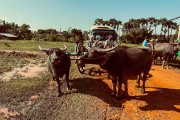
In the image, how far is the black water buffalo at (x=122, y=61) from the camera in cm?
771

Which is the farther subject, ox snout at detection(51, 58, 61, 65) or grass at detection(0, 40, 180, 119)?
ox snout at detection(51, 58, 61, 65)

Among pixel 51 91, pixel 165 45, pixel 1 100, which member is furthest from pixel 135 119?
pixel 165 45

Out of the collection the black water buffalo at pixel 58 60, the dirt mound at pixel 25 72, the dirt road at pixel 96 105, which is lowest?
the dirt road at pixel 96 105

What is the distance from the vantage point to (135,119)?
696 cm

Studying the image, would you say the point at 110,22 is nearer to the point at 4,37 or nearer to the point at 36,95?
the point at 4,37

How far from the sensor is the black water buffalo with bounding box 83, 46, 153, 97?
7707 mm

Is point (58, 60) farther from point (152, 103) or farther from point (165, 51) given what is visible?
point (165, 51)

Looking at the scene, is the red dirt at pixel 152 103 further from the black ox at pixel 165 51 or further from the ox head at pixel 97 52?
the black ox at pixel 165 51

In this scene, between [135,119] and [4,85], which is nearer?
[135,119]

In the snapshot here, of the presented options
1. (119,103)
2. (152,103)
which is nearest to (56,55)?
(119,103)

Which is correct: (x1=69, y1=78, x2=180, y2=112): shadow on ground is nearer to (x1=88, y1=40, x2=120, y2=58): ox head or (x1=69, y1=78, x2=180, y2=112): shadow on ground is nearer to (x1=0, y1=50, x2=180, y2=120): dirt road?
(x1=0, y1=50, x2=180, y2=120): dirt road

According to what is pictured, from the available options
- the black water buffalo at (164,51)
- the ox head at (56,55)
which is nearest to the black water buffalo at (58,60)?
the ox head at (56,55)

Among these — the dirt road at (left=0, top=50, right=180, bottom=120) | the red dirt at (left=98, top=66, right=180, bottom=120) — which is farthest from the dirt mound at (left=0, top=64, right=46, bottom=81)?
the red dirt at (left=98, top=66, right=180, bottom=120)

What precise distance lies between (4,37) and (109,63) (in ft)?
153
